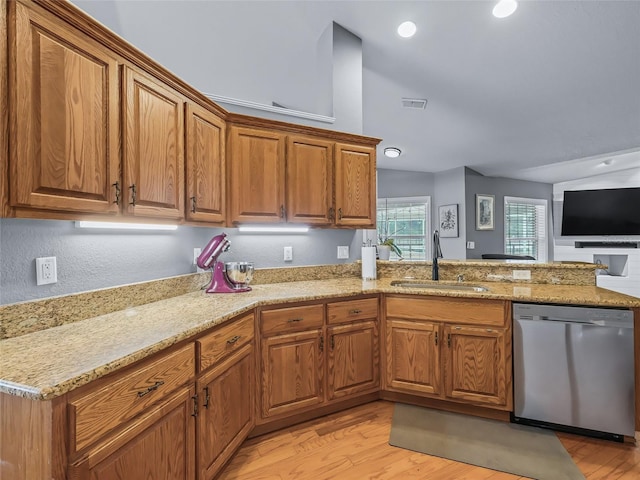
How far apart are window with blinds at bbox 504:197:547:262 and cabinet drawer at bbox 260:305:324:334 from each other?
5864mm

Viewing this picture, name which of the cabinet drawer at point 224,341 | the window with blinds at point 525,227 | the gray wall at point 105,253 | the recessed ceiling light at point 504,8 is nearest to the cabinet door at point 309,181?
the gray wall at point 105,253

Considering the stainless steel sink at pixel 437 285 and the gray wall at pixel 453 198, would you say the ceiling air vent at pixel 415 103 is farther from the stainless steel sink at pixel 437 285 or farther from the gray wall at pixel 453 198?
the gray wall at pixel 453 198

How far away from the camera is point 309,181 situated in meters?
2.60

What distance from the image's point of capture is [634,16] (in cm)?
249

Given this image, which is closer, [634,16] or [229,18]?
[634,16]

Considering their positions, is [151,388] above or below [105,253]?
below

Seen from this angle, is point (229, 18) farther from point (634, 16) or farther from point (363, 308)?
point (634, 16)

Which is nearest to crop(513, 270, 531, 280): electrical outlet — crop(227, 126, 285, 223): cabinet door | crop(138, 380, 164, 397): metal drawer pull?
crop(227, 126, 285, 223): cabinet door

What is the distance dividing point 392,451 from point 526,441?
84cm

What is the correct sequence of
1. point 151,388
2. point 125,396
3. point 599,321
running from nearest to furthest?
point 125,396, point 151,388, point 599,321

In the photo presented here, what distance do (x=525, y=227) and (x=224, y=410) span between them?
7.24 meters

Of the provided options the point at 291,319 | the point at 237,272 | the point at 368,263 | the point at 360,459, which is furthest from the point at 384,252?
the point at 360,459

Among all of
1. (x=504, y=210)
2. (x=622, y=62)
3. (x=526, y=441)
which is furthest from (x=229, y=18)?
(x=504, y=210)

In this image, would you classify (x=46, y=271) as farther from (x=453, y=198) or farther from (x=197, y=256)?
(x=453, y=198)
